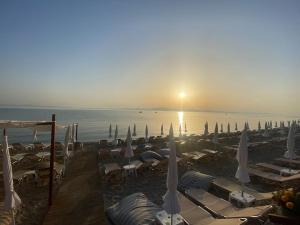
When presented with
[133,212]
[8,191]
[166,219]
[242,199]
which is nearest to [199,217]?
[166,219]

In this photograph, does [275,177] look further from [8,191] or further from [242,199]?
[8,191]

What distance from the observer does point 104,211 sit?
9.81 m

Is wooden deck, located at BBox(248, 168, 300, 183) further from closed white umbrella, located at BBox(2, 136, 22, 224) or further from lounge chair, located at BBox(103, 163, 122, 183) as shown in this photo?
closed white umbrella, located at BBox(2, 136, 22, 224)

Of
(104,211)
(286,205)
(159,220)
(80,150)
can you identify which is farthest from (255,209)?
(80,150)

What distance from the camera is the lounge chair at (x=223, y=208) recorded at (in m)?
7.75

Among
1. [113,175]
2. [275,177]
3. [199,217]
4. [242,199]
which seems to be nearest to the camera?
[199,217]

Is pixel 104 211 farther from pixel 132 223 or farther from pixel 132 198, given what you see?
pixel 132 223

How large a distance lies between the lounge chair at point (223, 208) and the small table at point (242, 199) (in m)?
0.48

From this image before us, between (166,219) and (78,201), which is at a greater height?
(166,219)

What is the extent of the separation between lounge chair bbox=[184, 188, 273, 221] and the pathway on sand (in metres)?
3.29

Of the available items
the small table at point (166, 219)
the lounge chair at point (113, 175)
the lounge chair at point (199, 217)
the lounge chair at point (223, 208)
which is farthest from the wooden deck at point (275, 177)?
the small table at point (166, 219)

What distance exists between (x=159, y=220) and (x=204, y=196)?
10.5 feet

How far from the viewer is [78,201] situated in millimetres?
10578

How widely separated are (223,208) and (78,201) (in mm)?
5124
